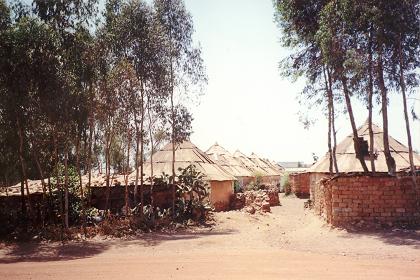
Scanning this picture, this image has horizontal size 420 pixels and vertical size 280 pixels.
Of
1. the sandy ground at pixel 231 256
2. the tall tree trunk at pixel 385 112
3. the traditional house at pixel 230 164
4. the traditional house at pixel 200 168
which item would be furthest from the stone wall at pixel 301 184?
the sandy ground at pixel 231 256

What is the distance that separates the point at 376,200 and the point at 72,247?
10676mm

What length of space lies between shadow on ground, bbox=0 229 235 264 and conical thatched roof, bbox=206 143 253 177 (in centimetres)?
2747

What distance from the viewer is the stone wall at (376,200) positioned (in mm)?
12922

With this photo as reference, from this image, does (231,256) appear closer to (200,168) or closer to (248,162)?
(200,168)

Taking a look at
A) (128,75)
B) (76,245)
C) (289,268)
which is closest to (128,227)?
(76,245)

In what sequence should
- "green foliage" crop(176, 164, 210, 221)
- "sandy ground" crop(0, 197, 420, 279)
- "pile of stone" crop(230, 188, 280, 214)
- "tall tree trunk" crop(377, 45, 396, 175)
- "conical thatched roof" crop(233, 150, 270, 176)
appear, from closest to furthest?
"sandy ground" crop(0, 197, 420, 279) < "tall tree trunk" crop(377, 45, 396, 175) < "green foliage" crop(176, 164, 210, 221) < "pile of stone" crop(230, 188, 280, 214) < "conical thatched roof" crop(233, 150, 270, 176)

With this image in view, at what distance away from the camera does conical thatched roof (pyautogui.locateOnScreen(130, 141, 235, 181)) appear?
25764 mm

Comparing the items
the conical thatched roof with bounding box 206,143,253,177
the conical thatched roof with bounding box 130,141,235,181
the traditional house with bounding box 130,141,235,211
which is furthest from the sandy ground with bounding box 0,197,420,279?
the conical thatched roof with bounding box 206,143,253,177

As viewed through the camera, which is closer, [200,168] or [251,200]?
[200,168]

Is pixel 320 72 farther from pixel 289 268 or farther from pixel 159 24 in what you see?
pixel 289 268

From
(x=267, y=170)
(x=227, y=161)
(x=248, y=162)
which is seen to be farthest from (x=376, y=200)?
(x=267, y=170)

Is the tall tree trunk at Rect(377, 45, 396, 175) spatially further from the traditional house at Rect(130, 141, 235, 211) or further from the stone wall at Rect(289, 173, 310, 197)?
the stone wall at Rect(289, 173, 310, 197)

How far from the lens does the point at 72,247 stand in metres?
13.5

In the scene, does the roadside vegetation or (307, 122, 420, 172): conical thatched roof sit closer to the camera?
the roadside vegetation
